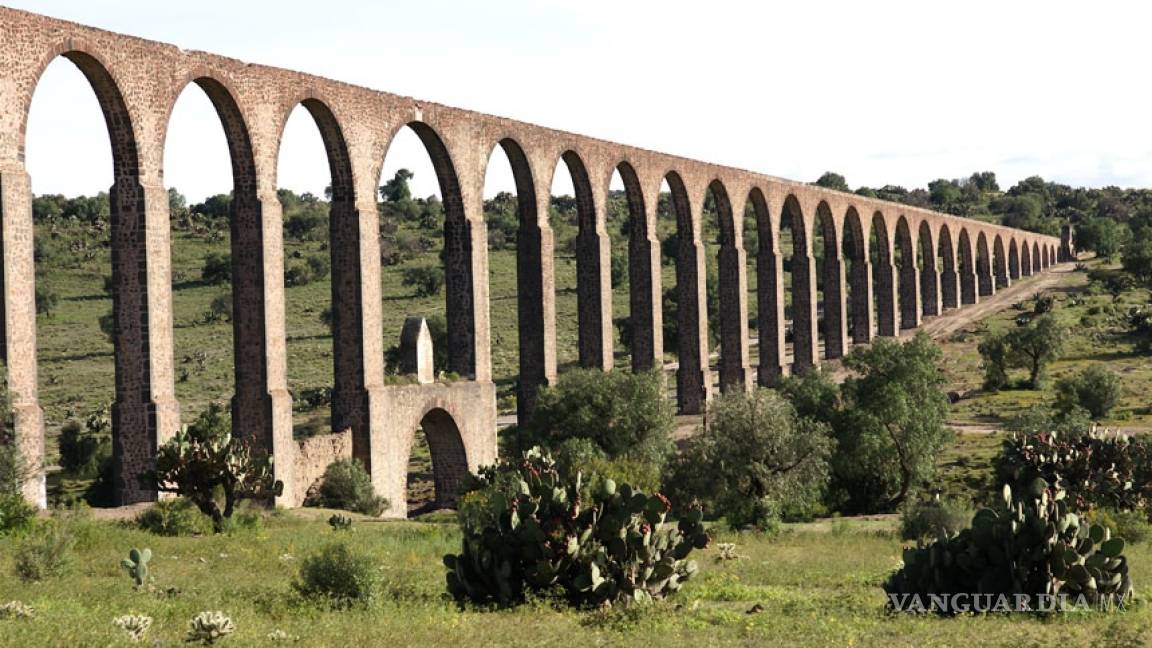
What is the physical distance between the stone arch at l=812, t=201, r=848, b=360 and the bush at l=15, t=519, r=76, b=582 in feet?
122

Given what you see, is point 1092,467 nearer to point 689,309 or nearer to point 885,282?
point 689,309

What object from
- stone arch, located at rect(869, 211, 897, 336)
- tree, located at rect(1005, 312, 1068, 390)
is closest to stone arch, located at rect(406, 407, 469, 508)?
tree, located at rect(1005, 312, 1068, 390)

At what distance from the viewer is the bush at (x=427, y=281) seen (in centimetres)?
5984

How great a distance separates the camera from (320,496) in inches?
919

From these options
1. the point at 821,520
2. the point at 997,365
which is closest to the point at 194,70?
the point at 821,520

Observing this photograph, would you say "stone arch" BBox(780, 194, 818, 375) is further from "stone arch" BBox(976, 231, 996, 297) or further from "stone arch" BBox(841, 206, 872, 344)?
"stone arch" BBox(976, 231, 996, 297)

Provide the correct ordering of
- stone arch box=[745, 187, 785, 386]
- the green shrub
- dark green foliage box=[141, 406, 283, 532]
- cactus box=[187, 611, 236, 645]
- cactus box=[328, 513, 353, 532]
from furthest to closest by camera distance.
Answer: stone arch box=[745, 187, 785, 386] → the green shrub → cactus box=[328, 513, 353, 532] → dark green foliage box=[141, 406, 283, 532] → cactus box=[187, 611, 236, 645]

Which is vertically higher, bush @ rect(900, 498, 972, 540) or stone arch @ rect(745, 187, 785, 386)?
stone arch @ rect(745, 187, 785, 386)

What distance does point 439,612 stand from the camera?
1152 cm

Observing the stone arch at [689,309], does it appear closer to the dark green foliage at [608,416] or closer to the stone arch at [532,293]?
the stone arch at [532,293]

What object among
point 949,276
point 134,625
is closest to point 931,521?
point 134,625

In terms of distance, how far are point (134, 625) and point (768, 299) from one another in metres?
35.3

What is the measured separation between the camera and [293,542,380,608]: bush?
1212 cm

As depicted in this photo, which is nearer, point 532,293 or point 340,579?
point 340,579
